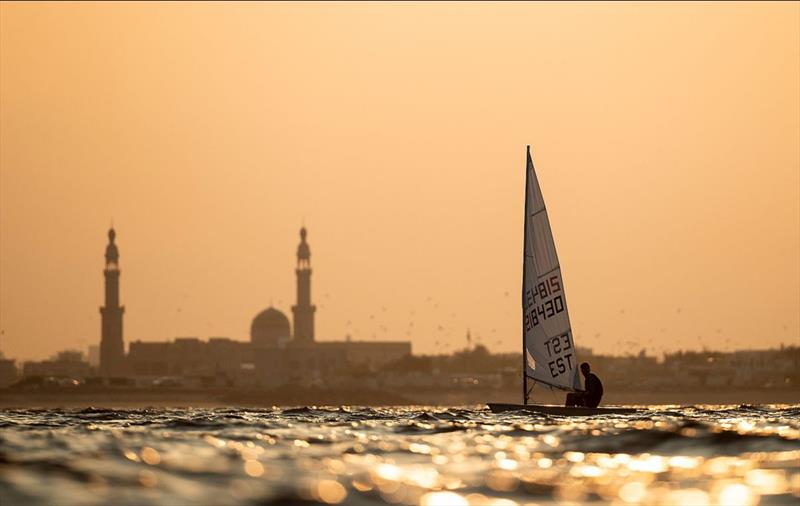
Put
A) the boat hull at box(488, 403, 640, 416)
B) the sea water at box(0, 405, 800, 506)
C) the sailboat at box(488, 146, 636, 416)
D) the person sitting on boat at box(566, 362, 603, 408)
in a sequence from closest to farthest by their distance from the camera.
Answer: the sea water at box(0, 405, 800, 506), the boat hull at box(488, 403, 640, 416), the person sitting on boat at box(566, 362, 603, 408), the sailboat at box(488, 146, 636, 416)

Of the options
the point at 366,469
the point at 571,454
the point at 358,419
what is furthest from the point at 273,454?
the point at 358,419

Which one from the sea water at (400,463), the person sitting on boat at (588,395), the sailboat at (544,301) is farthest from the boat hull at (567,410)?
the sea water at (400,463)

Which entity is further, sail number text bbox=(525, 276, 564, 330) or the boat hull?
sail number text bbox=(525, 276, 564, 330)

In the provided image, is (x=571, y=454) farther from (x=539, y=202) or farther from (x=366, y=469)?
(x=539, y=202)

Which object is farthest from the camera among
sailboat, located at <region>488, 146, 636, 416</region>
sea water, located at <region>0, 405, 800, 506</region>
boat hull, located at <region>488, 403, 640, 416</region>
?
sailboat, located at <region>488, 146, 636, 416</region>

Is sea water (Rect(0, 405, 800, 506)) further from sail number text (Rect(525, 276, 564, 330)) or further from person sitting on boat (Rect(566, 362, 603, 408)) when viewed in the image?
sail number text (Rect(525, 276, 564, 330))

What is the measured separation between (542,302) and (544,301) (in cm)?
9

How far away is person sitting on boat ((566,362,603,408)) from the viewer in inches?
1838

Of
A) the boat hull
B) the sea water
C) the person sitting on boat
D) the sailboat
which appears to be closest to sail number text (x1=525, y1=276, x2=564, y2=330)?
the sailboat

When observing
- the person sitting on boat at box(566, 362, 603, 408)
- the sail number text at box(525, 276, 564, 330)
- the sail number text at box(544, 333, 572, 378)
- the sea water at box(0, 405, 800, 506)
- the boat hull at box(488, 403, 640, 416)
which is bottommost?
the sea water at box(0, 405, 800, 506)

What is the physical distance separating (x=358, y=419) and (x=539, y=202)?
390 inches

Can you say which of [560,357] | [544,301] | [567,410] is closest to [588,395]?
[560,357]

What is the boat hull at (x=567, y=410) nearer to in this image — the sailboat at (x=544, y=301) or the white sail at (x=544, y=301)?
the sailboat at (x=544, y=301)

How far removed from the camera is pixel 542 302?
49250 mm
